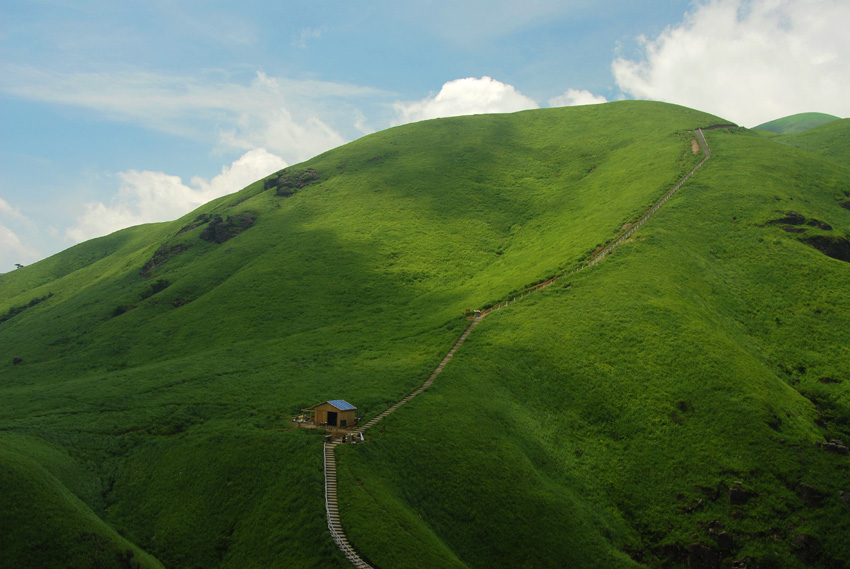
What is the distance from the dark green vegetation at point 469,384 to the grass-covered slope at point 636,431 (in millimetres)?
217

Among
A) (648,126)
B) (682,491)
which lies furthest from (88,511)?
(648,126)

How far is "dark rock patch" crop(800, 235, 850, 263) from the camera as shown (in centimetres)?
7919

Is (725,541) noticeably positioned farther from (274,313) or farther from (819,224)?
(819,224)

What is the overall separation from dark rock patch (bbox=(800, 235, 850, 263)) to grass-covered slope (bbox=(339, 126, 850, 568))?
3.56 meters

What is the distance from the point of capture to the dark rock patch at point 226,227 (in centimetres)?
11488

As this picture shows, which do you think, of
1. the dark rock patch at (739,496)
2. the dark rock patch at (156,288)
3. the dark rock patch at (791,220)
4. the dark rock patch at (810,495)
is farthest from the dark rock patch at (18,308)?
the dark rock patch at (791,220)

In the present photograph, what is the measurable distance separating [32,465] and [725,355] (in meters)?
59.2

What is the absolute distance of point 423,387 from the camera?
5228 centimetres

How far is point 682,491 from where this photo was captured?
42.0 metres

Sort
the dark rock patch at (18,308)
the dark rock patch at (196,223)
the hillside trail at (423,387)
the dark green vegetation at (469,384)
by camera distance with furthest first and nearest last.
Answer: the dark rock patch at (196,223)
the dark rock patch at (18,308)
the dark green vegetation at (469,384)
the hillside trail at (423,387)

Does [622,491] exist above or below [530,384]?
below

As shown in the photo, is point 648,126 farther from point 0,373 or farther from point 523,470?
point 0,373

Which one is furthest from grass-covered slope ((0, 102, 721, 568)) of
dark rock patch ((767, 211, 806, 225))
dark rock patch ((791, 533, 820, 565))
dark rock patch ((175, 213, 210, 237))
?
dark rock patch ((767, 211, 806, 225))

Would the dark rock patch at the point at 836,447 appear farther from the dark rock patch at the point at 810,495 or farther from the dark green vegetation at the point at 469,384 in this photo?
the dark rock patch at the point at 810,495
